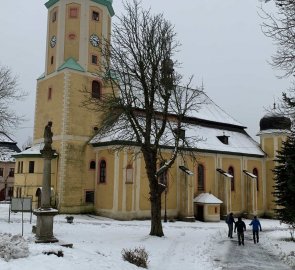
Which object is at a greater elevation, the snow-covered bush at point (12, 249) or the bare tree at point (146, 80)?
the bare tree at point (146, 80)

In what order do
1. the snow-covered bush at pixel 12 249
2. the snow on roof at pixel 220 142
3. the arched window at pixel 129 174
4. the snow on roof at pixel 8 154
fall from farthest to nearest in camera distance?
the snow on roof at pixel 8 154
the snow on roof at pixel 220 142
the arched window at pixel 129 174
the snow-covered bush at pixel 12 249

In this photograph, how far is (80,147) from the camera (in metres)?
32.9

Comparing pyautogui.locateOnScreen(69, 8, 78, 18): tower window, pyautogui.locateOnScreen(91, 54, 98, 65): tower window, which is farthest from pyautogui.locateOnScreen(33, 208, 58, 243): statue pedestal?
pyautogui.locateOnScreen(69, 8, 78, 18): tower window

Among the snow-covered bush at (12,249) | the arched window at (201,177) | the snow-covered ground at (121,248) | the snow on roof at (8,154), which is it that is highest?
the snow on roof at (8,154)

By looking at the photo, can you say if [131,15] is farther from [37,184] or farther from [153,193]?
[37,184]

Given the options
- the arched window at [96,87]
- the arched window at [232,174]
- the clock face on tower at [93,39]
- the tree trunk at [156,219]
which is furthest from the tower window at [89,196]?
the arched window at [232,174]

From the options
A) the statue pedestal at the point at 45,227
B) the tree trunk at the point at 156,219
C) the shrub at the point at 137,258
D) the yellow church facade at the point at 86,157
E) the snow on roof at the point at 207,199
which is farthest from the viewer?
the snow on roof at the point at 207,199

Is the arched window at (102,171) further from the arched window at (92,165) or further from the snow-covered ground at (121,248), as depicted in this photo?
the snow-covered ground at (121,248)

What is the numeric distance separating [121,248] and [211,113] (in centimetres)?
2939

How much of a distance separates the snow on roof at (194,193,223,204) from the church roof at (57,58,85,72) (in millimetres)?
15201

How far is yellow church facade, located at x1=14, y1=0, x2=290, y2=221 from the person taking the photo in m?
31.7

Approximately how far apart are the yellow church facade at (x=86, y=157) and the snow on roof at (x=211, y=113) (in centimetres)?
442

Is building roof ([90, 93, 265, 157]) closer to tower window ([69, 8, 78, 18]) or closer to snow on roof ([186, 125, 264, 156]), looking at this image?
snow on roof ([186, 125, 264, 156])

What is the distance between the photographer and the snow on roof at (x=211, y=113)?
135ft
